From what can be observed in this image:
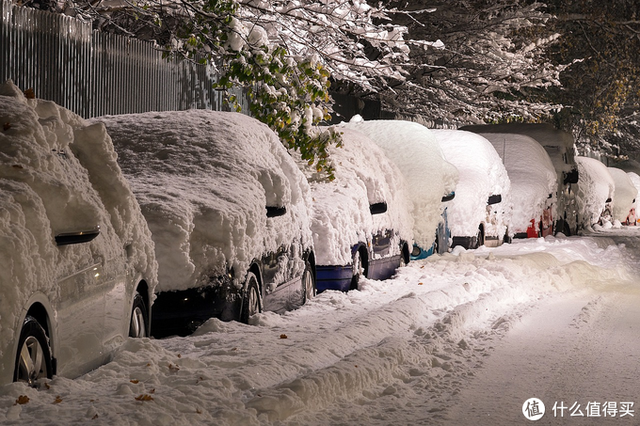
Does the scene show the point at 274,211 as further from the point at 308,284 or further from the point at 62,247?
the point at 62,247

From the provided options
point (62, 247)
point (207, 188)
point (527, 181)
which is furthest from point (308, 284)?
point (527, 181)

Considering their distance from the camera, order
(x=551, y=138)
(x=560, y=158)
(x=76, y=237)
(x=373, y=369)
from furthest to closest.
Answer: (x=551, y=138), (x=560, y=158), (x=373, y=369), (x=76, y=237)

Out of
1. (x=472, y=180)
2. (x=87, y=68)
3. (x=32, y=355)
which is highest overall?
(x=87, y=68)

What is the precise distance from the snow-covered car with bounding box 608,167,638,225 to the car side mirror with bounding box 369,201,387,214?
21.3m

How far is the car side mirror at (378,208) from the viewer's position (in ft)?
38.3

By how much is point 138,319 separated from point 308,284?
144 inches

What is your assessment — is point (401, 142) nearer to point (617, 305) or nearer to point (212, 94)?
point (212, 94)

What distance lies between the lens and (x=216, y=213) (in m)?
7.45

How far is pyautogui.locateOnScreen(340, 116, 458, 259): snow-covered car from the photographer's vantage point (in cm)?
1405

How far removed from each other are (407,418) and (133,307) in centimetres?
191

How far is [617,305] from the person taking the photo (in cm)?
1090

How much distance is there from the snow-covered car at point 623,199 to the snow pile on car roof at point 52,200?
27315mm

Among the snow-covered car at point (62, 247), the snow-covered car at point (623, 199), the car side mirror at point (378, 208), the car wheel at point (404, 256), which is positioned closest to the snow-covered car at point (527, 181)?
the car wheel at point (404, 256)

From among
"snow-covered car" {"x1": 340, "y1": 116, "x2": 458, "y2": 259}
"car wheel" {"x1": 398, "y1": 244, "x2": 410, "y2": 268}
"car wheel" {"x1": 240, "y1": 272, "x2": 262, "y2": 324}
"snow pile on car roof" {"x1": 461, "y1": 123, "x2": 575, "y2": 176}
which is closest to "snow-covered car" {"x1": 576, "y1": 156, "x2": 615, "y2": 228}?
"snow pile on car roof" {"x1": 461, "y1": 123, "x2": 575, "y2": 176}
